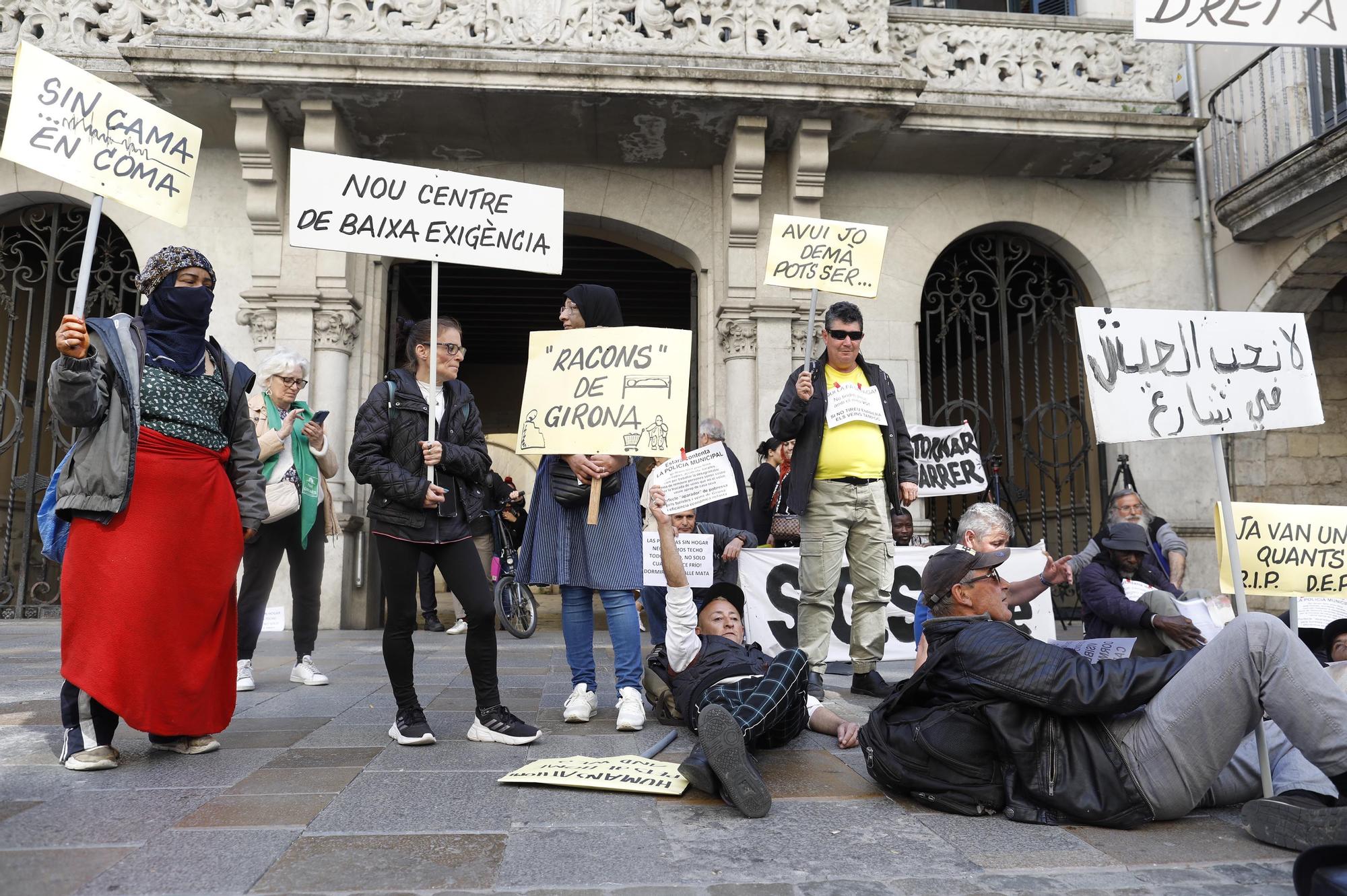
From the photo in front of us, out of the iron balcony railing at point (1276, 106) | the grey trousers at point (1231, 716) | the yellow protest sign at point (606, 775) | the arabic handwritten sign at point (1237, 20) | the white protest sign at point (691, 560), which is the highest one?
the iron balcony railing at point (1276, 106)

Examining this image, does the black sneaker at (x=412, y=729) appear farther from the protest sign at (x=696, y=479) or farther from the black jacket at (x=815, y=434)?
the black jacket at (x=815, y=434)

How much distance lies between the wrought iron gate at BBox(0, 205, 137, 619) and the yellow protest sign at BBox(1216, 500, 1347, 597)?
9.80 m

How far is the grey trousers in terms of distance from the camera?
2.80 meters

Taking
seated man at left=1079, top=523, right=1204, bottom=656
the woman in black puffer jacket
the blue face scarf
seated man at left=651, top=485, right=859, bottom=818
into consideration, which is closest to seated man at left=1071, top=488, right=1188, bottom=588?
seated man at left=1079, top=523, right=1204, bottom=656

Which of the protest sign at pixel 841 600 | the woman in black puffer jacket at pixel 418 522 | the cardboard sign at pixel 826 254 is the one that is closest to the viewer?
the woman in black puffer jacket at pixel 418 522

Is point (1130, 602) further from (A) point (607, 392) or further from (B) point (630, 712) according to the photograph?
(A) point (607, 392)

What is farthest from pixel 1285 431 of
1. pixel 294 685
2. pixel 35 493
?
pixel 35 493

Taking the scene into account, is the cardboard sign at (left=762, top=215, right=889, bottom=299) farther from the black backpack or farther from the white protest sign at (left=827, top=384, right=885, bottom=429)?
the black backpack

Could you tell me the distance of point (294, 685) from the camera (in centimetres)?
591

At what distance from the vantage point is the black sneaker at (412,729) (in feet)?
13.4

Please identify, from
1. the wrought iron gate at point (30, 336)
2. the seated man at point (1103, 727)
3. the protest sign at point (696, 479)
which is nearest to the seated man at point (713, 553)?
the protest sign at point (696, 479)

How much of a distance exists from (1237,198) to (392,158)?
9.22 metres

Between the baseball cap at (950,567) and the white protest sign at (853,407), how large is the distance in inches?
75.5

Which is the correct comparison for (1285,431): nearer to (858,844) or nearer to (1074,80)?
(1074,80)
